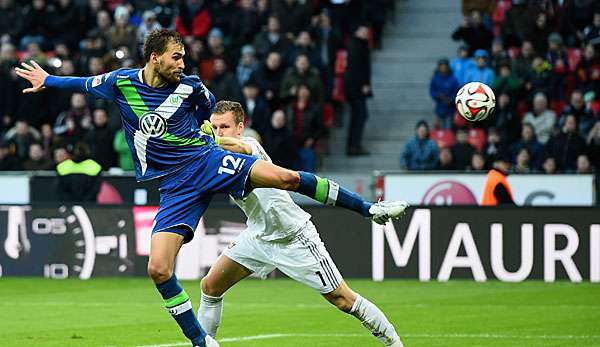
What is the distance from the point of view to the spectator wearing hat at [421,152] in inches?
882

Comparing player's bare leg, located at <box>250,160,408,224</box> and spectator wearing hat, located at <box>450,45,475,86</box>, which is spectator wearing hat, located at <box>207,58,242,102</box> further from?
player's bare leg, located at <box>250,160,408,224</box>

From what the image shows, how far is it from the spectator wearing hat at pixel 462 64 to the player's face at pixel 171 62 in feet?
46.4

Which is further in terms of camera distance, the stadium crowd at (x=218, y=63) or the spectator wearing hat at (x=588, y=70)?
the stadium crowd at (x=218, y=63)

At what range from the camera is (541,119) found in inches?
894

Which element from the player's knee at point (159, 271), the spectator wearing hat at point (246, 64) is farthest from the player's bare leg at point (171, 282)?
the spectator wearing hat at point (246, 64)

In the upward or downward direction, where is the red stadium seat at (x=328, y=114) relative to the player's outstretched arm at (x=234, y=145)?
upward

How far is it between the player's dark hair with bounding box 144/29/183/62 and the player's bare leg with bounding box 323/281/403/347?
7.36 ft

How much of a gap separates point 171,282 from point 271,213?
1.10 m

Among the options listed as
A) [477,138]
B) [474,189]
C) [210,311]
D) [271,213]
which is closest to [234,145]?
[271,213]

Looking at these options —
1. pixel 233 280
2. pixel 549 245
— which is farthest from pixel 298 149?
pixel 233 280

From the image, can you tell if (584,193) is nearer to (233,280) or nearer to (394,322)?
(394,322)

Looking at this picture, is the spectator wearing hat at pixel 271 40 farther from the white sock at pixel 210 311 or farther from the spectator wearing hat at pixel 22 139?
the white sock at pixel 210 311

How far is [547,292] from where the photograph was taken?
55.2ft

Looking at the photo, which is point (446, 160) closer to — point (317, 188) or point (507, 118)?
point (507, 118)
